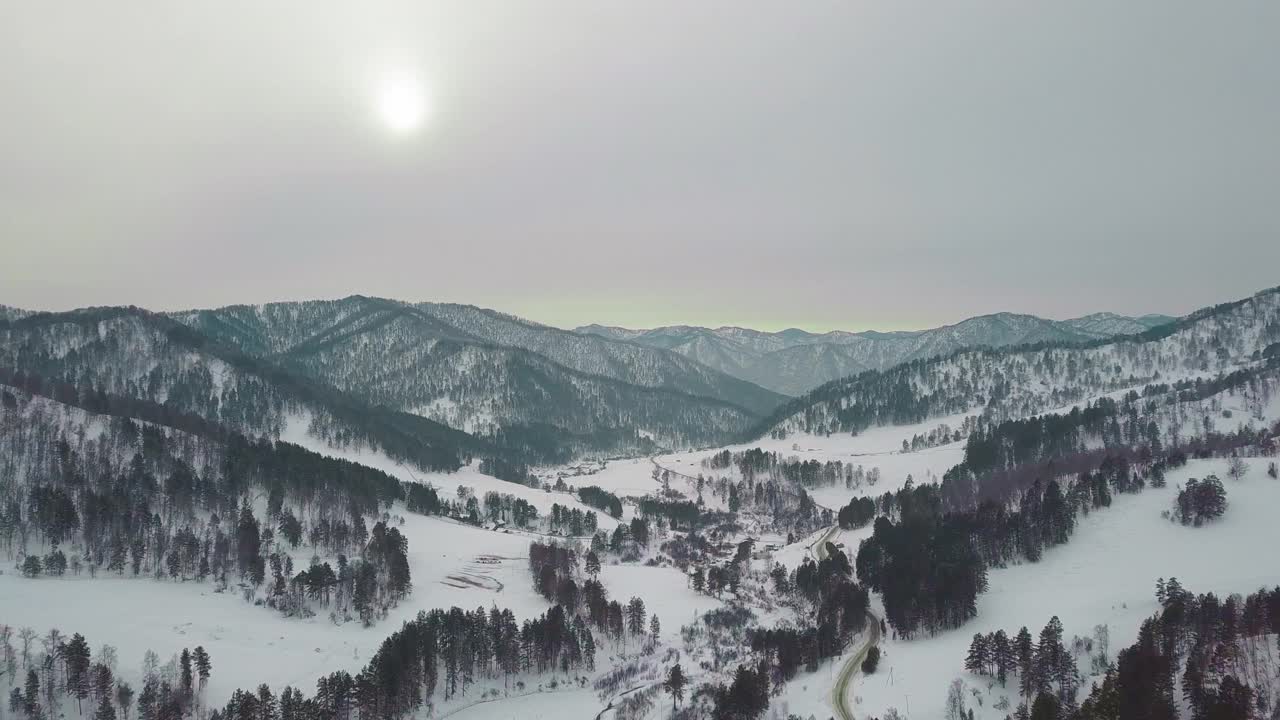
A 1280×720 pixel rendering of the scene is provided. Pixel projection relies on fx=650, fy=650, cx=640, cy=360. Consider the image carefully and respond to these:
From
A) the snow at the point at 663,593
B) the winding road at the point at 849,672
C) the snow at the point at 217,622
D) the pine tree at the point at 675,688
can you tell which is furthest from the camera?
the snow at the point at 663,593

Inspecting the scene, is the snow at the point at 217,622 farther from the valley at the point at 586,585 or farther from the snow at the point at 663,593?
the snow at the point at 663,593

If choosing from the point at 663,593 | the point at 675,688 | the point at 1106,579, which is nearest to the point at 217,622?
the point at 675,688

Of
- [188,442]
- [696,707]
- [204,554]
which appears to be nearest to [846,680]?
[696,707]

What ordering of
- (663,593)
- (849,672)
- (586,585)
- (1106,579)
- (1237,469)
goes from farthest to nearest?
1. (663,593)
2. (1237,469)
3. (586,585)
4. (1106,579)
5. (849,672)

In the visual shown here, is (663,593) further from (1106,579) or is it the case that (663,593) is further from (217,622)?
(217,622)

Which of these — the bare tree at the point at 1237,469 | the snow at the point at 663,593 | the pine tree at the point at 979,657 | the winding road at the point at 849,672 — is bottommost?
the winding road at the point at 849,672

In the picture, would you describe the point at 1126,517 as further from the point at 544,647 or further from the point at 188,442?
the point at 188,442

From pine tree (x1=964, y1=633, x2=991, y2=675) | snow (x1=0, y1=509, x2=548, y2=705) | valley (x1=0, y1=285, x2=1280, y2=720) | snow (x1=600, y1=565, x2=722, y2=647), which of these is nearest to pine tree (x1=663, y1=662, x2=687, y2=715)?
valley (x1=0, y1=285, x2=1280, y2=720)

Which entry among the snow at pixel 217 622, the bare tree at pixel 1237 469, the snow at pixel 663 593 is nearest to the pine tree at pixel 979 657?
the snow at pixel 663 593

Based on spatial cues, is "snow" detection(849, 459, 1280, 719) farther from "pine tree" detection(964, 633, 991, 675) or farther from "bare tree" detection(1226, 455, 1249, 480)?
"pine tree" detection(964, 633, 991, 675)
